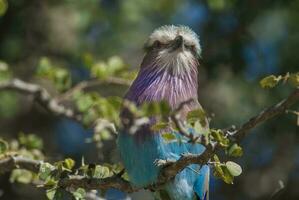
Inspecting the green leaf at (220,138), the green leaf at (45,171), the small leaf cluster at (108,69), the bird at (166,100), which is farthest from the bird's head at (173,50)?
the green leaf at (220,138)

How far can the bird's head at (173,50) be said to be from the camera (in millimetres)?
4668

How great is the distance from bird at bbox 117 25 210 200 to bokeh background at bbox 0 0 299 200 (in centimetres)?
172

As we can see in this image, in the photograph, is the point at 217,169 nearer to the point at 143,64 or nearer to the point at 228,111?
the point at 143,64

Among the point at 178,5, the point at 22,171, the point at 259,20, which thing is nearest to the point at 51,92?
the point at 178,5

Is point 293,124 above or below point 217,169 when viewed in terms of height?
above

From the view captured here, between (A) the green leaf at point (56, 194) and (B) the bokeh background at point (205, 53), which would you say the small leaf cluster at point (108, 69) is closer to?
(B) the bokeh background at point (205, 53)

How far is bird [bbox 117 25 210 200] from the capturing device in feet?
14.0

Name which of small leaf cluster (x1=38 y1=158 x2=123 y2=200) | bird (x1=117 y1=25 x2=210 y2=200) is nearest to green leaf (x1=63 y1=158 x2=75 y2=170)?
small leaf cluster (x1=38 y1=158 x2=123 y2=200)

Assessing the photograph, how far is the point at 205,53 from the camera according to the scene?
24.2 ft

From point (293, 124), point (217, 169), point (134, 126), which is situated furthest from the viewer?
point (293, 124)

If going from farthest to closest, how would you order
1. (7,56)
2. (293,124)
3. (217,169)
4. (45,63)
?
(7,56), (293,124), (45,63), (217,169)

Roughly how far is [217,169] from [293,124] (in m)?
3.43

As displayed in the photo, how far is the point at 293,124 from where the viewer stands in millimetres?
Answer: 6848

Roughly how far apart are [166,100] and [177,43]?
1.43 feet
